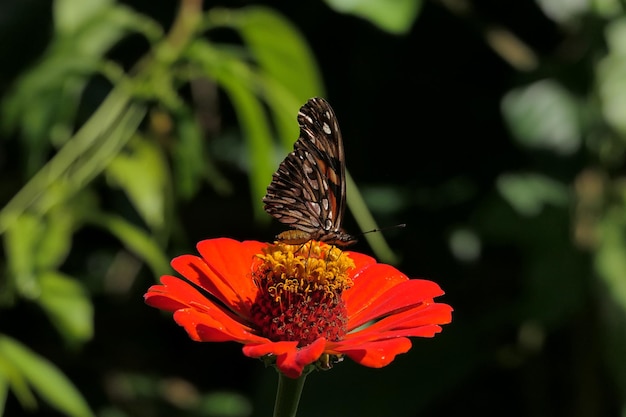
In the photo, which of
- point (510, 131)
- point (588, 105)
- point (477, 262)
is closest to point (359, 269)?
point (510, 131)

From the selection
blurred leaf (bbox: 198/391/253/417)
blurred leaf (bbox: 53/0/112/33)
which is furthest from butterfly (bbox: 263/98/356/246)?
blurred leaf (bbox: 198/391/253/417)

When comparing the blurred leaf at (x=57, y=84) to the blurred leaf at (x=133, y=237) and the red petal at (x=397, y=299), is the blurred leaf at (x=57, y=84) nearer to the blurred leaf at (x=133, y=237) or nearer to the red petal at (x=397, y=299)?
the blurred leaf at (x=133, y=237)

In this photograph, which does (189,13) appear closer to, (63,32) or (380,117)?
(63,32)

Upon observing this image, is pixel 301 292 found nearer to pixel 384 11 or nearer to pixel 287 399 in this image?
pixel 287 399

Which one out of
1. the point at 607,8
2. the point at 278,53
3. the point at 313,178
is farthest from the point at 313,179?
the point at 607,8

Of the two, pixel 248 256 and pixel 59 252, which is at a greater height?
pixel 248 256

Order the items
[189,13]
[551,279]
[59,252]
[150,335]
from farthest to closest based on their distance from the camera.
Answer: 1. [150,335]
2. [551,279]
3. [189,13]
4. [59,252]

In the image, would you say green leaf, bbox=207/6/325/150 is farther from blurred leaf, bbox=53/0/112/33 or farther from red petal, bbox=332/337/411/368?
red petal, bbox=332/337/411/368
